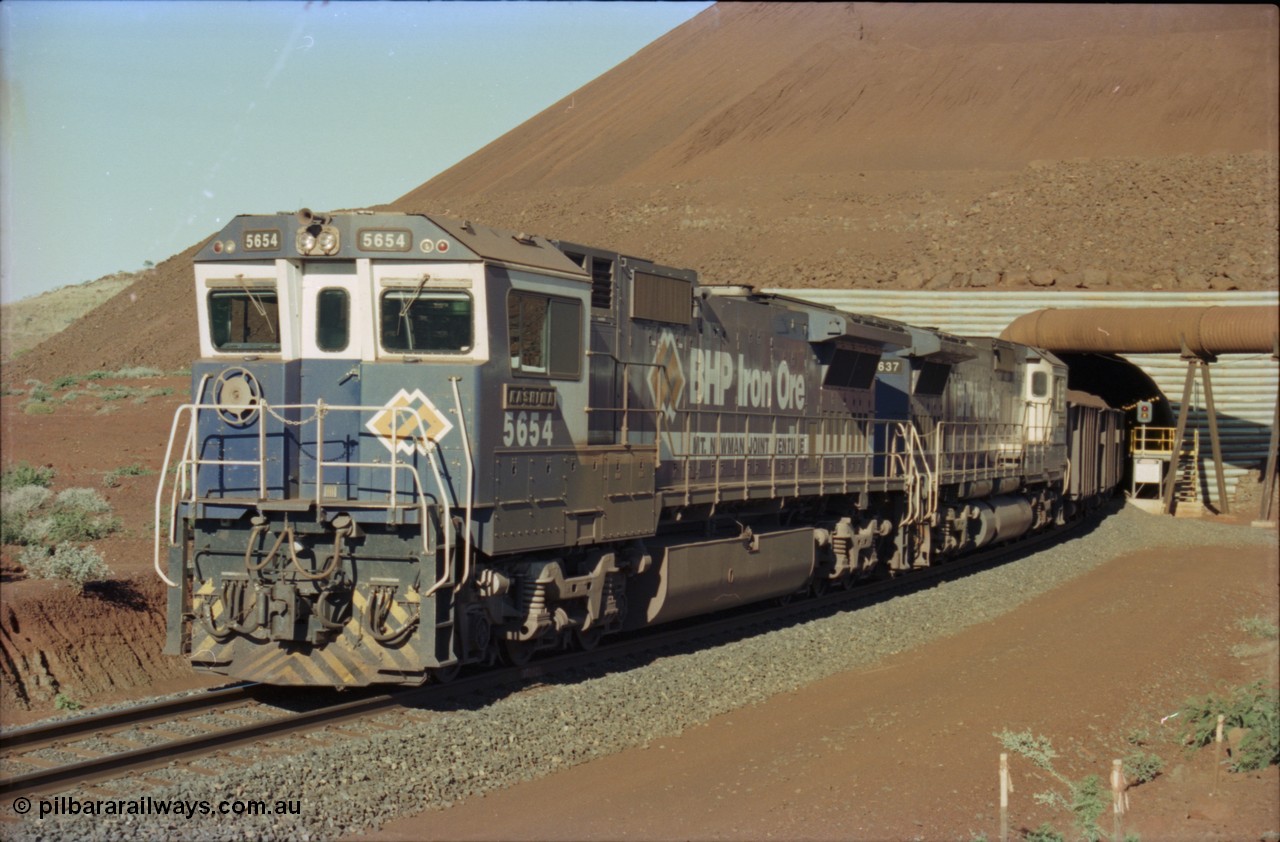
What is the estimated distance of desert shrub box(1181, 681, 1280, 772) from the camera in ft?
31.4

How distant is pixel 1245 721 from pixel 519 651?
20.7 feet

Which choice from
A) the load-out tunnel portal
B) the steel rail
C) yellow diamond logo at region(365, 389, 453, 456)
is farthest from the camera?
the load-out tunnel portal

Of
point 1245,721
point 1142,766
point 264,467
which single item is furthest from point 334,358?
point 1245,721

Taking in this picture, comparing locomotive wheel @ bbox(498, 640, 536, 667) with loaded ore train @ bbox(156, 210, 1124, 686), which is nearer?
loaded ore train @ bbox(156, 210, 1124, 686)

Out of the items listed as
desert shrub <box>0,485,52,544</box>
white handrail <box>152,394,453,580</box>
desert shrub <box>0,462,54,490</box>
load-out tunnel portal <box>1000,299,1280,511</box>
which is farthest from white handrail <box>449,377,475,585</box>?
load-out tunnel portal <box>1000,299,1280,511</box>

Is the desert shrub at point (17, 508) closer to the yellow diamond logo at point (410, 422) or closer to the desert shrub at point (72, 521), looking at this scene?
the desert shrub at point (72, 521)

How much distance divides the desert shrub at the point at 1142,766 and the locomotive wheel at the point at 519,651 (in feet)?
16.8

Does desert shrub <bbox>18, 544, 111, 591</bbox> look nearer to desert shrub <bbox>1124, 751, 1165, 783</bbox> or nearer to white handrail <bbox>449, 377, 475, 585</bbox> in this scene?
white handrail <bbox>449, 377, 475, 585</bbox>

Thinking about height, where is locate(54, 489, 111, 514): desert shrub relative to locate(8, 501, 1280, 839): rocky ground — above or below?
above

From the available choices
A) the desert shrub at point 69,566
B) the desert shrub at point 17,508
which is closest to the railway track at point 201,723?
the desert shrub at point 69,566

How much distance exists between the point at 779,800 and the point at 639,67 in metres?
108

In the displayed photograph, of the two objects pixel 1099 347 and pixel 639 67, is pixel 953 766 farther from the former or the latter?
pixel 639 67

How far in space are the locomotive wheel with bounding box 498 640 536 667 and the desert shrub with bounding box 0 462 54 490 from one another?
11734 mm

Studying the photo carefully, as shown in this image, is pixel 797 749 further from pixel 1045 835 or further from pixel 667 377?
pixel 667 377
